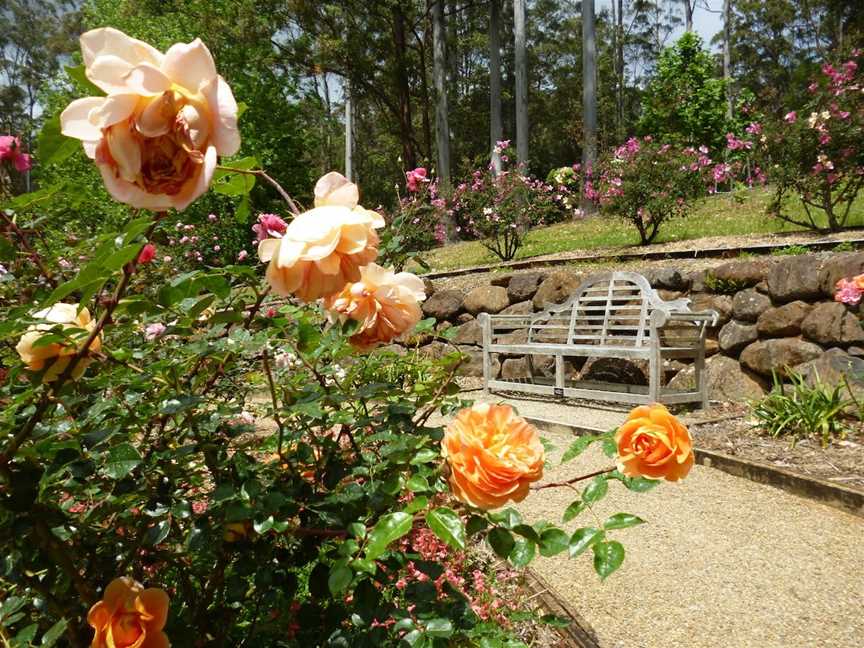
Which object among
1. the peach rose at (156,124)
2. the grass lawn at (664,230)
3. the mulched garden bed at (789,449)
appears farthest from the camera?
the grass lawn at (664,230)

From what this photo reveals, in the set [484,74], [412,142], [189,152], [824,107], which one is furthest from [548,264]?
[484,74]

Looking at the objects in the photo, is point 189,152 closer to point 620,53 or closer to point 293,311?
point 293,311

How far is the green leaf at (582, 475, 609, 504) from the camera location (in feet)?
2.56

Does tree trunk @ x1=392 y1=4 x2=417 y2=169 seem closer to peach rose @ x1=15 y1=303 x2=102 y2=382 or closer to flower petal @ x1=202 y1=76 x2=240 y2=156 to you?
peach rose @ x1=15 y1=303 x2=102 y2=382

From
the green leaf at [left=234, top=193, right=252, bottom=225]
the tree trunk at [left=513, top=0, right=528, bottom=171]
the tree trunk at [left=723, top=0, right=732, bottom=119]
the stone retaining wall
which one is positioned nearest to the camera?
the green leaf at [left=234, top=193, right=252, bottom=225]

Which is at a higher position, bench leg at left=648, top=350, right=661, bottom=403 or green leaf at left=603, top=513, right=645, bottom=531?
green leaf at left=603, top=513, right=645, bottom=531

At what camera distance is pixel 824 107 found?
6.26m

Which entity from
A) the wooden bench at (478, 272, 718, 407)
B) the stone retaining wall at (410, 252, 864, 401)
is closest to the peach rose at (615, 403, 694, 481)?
the stone retaining wall at (410, 252, 864, 401)

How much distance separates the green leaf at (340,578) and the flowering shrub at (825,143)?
22.6 feet

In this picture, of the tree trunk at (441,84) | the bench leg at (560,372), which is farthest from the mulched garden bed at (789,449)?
the tree trunk at (441,84)

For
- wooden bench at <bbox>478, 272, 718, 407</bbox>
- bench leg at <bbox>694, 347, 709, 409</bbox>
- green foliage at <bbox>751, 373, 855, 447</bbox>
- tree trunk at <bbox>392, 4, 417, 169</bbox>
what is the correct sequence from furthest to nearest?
tree trunk at <bbox>392, 4, 417, 169</bbox> < bench leg at <bbox>694, 347, 709, 409</bbox> < wooden bench at <bbox>478, 272, 718, 407</bbox> < green foliage at <bbox>751, 373, 855, 447</bbox>

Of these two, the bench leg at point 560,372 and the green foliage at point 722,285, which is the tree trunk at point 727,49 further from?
the bench leg at point 560,372

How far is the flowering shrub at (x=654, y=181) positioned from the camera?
7141 mm

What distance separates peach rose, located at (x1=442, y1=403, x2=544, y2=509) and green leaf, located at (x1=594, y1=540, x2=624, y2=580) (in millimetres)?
139
